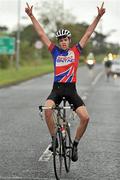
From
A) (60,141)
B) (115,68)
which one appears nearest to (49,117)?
(60,141)

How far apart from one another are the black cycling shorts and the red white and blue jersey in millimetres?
67

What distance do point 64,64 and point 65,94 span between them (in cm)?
41

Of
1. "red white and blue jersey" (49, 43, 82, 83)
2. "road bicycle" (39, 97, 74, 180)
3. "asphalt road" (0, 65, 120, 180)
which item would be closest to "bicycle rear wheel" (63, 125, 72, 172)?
"road bicycle" (39, 97, 74, 180)

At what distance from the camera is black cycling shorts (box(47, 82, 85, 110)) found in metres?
8.41

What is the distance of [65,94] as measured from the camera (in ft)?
27.6

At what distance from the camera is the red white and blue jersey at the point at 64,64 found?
27.8 ft

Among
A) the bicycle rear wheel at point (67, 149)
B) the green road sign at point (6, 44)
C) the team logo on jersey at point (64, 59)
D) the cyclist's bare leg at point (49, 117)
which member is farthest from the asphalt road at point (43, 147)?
the green road sign at point (6, 44)

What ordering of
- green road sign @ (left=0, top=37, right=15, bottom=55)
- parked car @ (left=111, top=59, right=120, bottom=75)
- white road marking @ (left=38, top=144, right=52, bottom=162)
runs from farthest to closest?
1. green road sign @ (left=0, top=37, right=15, bottom=55)
2. parked car @ (left=111, top=59, right=120, bottom=75)
3. white road marking @ (left=38, top=144, right=52, bottom=162)

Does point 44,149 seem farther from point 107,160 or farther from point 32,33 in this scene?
point 32,33

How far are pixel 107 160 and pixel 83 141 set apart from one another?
2.26 m

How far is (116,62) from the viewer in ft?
161

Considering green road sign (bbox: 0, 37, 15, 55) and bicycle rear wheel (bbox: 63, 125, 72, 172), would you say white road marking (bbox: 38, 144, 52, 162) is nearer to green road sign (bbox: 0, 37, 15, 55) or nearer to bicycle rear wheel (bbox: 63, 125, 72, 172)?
bicycle rear wheel (bbox: 63, 125, 72, 172)

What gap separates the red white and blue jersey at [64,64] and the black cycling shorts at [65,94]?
7 centimetres

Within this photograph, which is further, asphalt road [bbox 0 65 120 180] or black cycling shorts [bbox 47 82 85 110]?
asphalt road [bbox 0 65 120 180]
